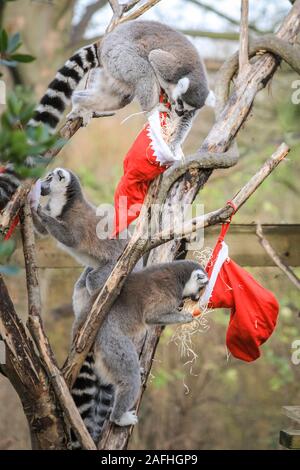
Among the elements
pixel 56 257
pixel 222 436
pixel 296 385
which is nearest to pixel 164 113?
pixel 56 257

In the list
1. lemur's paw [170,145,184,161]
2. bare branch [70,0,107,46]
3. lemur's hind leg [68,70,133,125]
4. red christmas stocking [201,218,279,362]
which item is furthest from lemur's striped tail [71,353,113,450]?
bare branch [70,0,107,46]

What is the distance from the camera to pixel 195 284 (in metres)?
3.50

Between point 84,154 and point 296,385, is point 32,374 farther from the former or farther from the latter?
point 84,154

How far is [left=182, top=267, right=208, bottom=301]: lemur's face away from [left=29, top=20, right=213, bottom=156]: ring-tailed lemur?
28.3 inches

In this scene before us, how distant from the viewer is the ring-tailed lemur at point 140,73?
12.3ft

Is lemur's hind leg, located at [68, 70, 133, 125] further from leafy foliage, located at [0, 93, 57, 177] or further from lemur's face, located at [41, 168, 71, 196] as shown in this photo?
leafy foliage, located at [0, 93, 57, 177]

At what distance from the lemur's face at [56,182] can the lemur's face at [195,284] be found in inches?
37.9

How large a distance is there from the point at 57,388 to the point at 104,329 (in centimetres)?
38

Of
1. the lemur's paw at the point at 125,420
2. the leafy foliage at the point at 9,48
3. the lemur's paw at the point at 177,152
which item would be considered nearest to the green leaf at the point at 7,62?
the leafy foliage at the point at 9,48

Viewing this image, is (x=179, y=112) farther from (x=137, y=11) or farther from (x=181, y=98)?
(x=137, y=11)

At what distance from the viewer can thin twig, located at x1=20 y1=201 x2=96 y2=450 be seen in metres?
3.17

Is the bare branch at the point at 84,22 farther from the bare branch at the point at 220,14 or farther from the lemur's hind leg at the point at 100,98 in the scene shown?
the lemur's hind leg at the point at 100,98

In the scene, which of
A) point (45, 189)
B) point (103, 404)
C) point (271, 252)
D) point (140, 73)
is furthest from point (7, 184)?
point (271, 252)

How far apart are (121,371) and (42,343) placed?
425 millimetres
